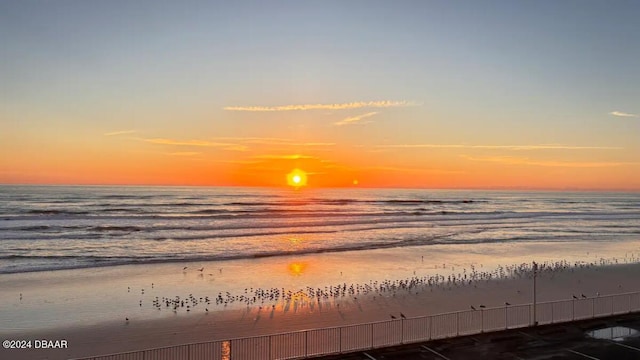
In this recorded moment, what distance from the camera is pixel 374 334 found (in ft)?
74.7

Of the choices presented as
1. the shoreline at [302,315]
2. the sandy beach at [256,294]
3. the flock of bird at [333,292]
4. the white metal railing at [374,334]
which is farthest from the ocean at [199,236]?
the white metal railing at [374,334]

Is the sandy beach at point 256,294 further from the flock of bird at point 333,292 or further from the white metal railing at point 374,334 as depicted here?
the white metal railing at point 374,334

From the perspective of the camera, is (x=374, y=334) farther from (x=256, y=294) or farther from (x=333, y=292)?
(x=256, y=294)

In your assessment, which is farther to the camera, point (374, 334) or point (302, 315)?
point (302, 315)

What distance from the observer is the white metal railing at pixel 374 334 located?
19792 millimetres

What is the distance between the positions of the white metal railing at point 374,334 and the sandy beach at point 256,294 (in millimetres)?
1860

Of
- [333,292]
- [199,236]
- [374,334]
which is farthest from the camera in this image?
[199,236]

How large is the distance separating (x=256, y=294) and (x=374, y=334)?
10278 millimetres

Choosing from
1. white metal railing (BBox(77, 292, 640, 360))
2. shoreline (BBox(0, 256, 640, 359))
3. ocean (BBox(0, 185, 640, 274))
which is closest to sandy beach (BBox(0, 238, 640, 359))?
shoreline (BBox(0, 256, 640, 359))

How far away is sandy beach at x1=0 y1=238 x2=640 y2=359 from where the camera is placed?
23.6 m

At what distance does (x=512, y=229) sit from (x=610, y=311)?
5345cm

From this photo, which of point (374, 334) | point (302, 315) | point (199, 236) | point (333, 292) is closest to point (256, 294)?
point (333, 292)

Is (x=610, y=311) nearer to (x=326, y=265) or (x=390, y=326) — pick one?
(x=390, y=326)

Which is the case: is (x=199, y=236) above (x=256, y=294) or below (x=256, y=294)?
above
